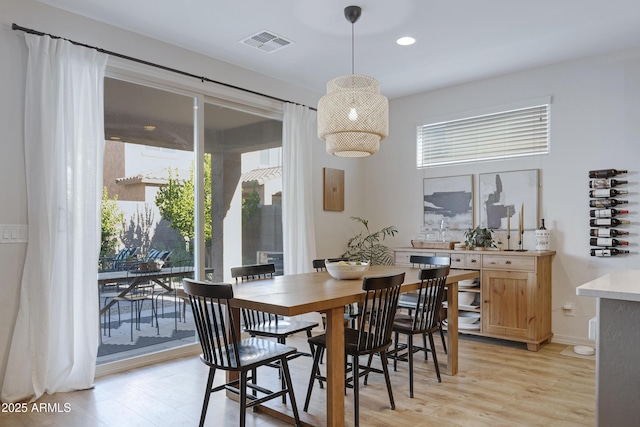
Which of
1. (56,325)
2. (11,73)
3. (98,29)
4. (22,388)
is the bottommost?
(22,388)

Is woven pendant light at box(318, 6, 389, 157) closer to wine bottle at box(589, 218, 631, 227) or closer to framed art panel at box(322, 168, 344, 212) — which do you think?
framed art panel at box(322, 168, 344, 212)

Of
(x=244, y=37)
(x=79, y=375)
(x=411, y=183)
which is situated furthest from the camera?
(x=411, y=183)

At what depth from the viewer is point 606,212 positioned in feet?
13.6

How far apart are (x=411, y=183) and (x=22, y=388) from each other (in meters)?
4.35

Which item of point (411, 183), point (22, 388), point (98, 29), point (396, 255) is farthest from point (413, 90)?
point (22, 388)

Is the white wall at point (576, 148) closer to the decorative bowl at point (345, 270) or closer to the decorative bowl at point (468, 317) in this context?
the decorative bowl at point (468, 317)

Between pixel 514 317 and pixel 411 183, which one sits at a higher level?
pixel 411 183

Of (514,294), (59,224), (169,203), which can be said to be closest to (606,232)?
(514,294)

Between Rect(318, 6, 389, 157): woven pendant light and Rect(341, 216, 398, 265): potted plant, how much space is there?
251 centimetres

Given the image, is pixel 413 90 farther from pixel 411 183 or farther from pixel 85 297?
pixel 85 297

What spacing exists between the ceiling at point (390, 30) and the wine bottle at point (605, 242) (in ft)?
5.75

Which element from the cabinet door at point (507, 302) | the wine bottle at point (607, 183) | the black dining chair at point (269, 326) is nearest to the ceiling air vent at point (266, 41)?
the black dining chair at point (269, 326)

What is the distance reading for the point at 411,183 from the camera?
5.57 metres

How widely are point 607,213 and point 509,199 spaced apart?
906 mm
